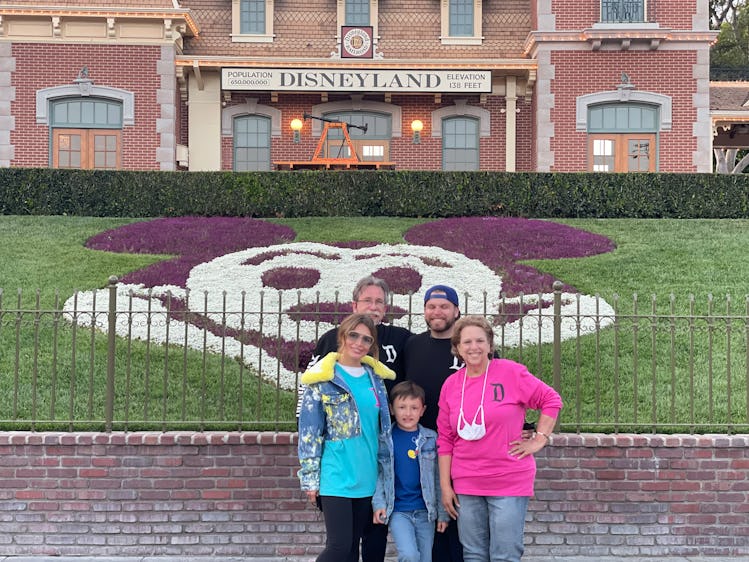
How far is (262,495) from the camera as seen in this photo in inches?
259

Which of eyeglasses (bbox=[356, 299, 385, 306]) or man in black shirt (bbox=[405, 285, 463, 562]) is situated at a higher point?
eyeglasses (bbox=[356, 299, 385, 306])

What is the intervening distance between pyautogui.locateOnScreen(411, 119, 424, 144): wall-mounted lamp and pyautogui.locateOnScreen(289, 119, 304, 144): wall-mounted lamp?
2916mm

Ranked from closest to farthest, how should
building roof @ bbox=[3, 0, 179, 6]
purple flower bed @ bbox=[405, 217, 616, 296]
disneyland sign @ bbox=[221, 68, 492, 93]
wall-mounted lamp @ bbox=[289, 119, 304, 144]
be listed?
purple flower bed @ bbox=[405, 217, 616, 296] < building roof @ bbox=[3, 0, 179, 6] < disneyland sign @ bbox=[221, 68, 492, 93] < wall-mounted lamp @ bbox=[289, 119, 304, 144]

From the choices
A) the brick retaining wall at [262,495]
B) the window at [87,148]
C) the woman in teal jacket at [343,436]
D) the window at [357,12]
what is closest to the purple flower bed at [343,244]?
the brick retaining wall at [262,495]

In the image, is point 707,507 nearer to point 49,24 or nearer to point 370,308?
point 370,308

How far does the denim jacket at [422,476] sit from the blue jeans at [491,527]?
166 millimetres

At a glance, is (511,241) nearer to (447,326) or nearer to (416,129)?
(416,129)

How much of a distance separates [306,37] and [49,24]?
645 centimetres

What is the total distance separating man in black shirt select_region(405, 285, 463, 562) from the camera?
484 centimetres

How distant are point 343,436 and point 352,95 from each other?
1713cm

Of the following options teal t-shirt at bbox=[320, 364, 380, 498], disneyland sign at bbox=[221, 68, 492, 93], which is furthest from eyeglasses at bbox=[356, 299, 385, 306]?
disneyland sign at bbox=[221, 68, 492, 93]

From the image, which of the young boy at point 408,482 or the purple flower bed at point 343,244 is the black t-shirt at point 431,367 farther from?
the purple flower bed at point 343,244

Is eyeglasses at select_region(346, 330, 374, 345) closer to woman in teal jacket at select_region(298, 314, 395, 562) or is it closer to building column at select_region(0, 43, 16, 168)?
woman in teal jacket at select_region(298, 314, 395, 562)

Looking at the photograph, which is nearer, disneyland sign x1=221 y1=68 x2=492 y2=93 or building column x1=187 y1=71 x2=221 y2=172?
disneyland sign x1=221 y1=68 x2=492 y2=93
